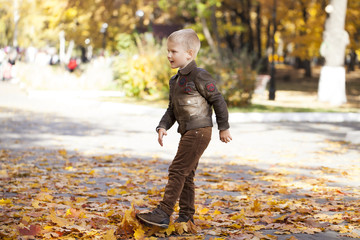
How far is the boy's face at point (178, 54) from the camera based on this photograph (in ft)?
16.8

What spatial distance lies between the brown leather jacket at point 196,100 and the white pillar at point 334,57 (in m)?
20.3

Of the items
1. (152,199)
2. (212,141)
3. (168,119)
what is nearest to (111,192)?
(152,199)

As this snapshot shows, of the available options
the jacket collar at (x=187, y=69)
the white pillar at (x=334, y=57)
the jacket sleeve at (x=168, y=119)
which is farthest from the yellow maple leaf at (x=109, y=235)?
the white pillar at (x=334, y=57)

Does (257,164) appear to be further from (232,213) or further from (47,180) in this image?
(232,213)

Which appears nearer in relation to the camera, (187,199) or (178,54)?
(178,54)

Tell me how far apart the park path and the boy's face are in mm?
1593

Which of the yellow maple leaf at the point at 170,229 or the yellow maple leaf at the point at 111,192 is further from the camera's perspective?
the yellow maple leaf at the point at 111,192

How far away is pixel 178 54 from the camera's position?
16.9 feet

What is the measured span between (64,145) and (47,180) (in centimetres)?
435

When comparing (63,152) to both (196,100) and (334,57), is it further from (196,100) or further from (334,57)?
(334,57)

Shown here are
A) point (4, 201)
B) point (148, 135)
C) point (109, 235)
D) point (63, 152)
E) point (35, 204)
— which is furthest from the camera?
point (148, 135)

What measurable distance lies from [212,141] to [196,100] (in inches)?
354

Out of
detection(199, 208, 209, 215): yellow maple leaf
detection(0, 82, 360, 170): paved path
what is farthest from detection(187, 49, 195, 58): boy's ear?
detection(0, 82, 360, 170): paved path

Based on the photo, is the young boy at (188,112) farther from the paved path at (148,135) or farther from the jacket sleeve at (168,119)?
the paved path at (148,135)
